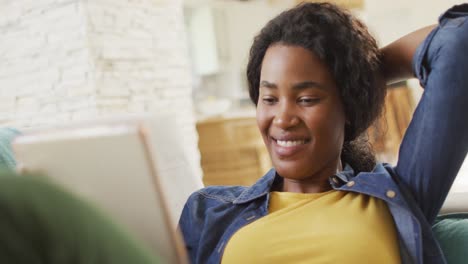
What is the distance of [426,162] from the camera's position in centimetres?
87

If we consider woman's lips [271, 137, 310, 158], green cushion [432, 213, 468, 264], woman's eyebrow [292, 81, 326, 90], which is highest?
woman's eyebrow [292, 81, 326, 90]

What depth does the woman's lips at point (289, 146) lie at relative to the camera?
957 mm

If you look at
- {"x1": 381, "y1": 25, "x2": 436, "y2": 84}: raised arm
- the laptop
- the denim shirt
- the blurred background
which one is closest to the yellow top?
the denim shirt

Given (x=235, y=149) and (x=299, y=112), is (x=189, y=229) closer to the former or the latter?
(x=299, y=112)

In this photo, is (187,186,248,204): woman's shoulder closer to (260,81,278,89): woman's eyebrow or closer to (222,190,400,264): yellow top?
(222,190,400,264): yellow top

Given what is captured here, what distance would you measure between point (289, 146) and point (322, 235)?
190 mm

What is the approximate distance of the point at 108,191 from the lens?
0.50 metres

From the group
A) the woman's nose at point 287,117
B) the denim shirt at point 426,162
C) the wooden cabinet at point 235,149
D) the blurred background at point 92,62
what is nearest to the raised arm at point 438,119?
the denim shirt at point 426,162

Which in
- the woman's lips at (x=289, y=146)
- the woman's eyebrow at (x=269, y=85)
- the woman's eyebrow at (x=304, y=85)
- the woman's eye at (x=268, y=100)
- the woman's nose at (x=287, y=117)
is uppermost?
the woman's eyebrow at (x=269, y=85)

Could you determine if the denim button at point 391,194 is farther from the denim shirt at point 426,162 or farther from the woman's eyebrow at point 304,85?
the woman's eyebrow at point 304,85

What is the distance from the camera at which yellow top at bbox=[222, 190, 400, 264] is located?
0.83 meters

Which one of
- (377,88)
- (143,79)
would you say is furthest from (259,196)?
(143,79)

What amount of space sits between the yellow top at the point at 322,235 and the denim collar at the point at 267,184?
0.17 feet

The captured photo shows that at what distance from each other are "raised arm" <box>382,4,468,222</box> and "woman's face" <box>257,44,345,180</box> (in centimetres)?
15
